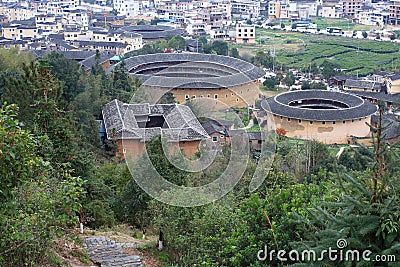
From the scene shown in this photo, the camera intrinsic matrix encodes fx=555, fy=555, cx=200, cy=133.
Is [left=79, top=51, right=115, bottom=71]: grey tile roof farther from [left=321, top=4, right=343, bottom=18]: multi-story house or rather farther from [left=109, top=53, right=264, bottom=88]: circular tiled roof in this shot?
[left=321, top=4, right=343, bottom=18]: multi-story house

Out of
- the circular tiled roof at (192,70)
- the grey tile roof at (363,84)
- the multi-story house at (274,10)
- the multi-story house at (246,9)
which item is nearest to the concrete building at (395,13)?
the multi-story house at (274,10)

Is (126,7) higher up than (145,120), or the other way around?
(126,7)

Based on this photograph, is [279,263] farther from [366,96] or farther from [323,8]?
[323,8]

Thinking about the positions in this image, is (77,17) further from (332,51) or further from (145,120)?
(145,120)

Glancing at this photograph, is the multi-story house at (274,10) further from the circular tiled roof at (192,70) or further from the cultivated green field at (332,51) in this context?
the circular tiled roof at (192,70)

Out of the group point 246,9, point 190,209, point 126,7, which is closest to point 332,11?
point 246,9

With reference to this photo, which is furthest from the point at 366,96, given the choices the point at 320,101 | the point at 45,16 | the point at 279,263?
the point at 45,16
